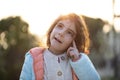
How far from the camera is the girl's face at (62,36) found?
463 cm

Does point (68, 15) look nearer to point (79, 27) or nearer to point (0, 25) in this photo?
point (79, 27)

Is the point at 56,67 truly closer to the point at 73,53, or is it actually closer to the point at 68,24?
the point at 73,53

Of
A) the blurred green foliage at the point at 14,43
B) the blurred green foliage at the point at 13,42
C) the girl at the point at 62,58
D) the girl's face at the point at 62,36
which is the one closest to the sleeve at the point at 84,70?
the girl at the point at 62,58

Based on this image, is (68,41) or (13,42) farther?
(13,42)

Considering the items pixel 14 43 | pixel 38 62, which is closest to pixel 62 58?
pixel 38 62

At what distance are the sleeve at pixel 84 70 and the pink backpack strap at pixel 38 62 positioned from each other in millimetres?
256

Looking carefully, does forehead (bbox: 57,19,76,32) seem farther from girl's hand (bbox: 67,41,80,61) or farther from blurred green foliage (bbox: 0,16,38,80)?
blurred green foliage (bbox: 0,16,38,80)

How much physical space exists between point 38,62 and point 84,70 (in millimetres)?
386

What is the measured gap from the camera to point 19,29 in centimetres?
2917

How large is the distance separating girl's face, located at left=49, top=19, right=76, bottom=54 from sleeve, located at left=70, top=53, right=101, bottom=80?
0.16 meters

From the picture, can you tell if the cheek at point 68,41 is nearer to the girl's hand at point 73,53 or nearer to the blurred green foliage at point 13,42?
the girl's hand at point 73,53

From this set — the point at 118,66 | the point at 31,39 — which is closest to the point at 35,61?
the point at 118,66

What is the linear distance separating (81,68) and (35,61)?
39 centimetres

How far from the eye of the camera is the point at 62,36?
15.2 feet
